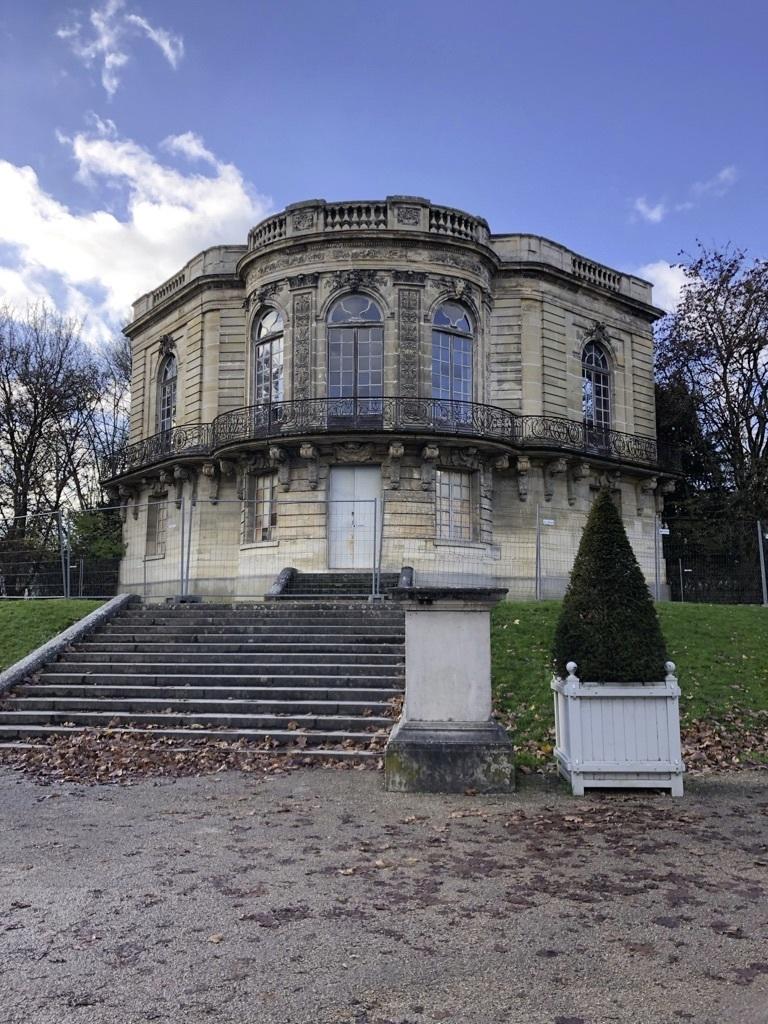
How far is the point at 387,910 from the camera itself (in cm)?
433

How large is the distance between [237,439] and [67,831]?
16.1m

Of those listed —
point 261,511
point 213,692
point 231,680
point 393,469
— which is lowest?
point 213,692

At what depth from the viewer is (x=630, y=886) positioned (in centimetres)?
470

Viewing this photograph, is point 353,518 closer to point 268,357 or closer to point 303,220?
point 268,357

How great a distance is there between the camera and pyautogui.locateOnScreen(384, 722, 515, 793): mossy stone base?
7172 mm

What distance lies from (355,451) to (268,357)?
443cm

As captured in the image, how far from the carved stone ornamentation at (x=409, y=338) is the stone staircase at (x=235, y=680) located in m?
8.05

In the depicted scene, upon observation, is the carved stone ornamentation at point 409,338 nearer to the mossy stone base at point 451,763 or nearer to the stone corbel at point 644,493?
the stone corbel at point 644,493

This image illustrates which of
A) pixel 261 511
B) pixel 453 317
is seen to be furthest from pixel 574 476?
pixel 261 511

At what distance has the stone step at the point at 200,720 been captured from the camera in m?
9.79

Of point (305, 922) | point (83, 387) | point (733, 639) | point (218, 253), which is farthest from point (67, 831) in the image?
point (83, 387)

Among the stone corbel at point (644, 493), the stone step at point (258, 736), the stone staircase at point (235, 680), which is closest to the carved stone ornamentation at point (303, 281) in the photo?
the stone staircase at point (235, 680)

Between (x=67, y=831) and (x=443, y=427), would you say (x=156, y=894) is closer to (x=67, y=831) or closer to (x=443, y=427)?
(x=67, y=831)

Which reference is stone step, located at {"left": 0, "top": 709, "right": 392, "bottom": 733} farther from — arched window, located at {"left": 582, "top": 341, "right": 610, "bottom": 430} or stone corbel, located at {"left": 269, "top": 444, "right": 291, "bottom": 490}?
arched window, located at {"left": 582, "top": 341, "right": 610, "bottom": 430}
